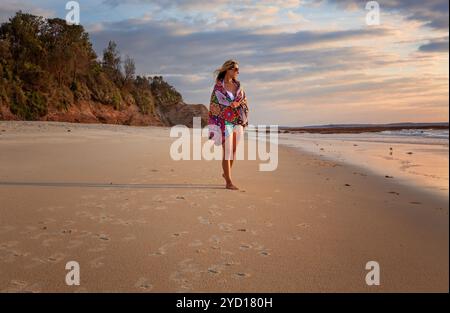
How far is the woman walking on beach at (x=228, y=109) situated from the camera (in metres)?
5.97

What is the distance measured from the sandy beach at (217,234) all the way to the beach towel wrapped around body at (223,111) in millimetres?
826

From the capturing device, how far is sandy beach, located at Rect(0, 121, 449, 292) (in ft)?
7.39

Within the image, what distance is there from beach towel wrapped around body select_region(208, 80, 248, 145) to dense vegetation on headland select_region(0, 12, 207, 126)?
21521mm

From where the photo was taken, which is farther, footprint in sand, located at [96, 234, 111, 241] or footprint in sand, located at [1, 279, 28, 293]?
footprint in sand, located at [96, 234, 111, 241]

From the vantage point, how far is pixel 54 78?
29.1m

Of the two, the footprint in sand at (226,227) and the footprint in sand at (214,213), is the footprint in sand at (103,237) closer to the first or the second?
the footprint in sand at (226,227)

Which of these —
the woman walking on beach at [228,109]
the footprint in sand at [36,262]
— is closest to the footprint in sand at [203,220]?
the footprint in sand at [36,262]

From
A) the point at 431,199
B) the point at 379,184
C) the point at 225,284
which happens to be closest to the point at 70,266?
the point at 225,284

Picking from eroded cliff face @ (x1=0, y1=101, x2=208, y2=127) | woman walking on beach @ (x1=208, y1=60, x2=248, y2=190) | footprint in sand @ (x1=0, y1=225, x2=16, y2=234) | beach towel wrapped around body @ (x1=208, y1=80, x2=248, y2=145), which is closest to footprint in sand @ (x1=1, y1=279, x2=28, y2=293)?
footprint in sand @ (x1=0, y1=225, x2=16, y2=234)

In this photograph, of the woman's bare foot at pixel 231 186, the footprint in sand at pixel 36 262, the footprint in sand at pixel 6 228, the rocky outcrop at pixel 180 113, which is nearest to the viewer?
the footprint in sand at pixel 36 262

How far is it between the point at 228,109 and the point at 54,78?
2681 cm

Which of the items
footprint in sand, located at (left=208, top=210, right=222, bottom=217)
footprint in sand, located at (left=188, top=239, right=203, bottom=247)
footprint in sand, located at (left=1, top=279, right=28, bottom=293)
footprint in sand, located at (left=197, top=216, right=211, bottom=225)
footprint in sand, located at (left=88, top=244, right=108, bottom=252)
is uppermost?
footprint in sand, located at (left=208, top=210, right=222, bottom=217)

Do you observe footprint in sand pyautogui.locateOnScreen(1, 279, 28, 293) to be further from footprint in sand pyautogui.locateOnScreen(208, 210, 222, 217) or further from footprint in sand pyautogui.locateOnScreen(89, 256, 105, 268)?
footprint in sand pyautogui.locateOnScreen(208, 210, 222, 217)
